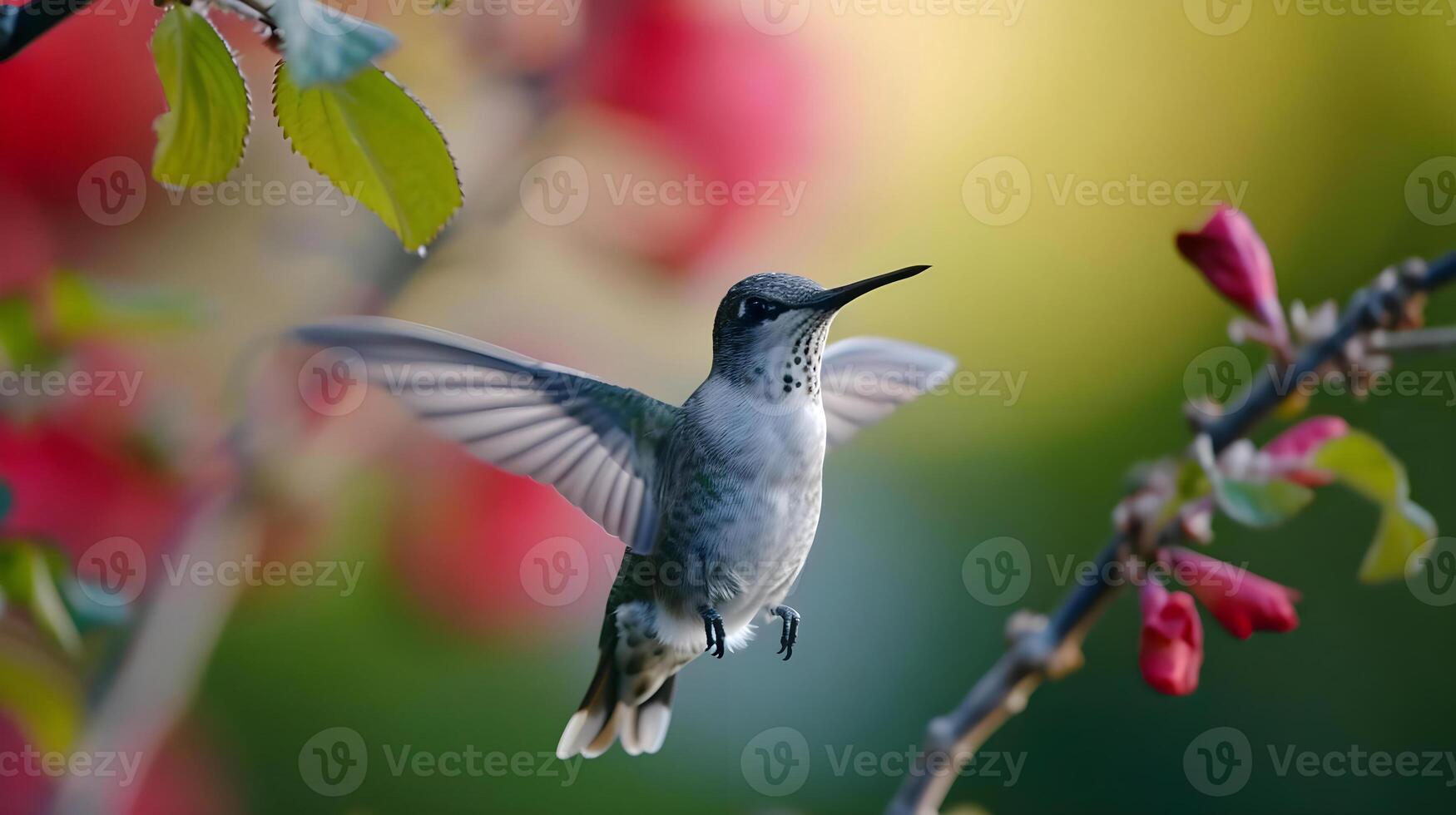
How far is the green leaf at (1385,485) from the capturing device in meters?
0.51

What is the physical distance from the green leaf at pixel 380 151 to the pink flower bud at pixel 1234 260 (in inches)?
14.7

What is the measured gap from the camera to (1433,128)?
182 centimetres

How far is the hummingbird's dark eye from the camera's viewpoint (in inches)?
29.5

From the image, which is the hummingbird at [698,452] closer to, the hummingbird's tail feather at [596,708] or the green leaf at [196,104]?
the hummingbird's tail feather at [596,708]

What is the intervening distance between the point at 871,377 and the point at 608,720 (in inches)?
12.9

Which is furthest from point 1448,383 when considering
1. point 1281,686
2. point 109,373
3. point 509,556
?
point 109,373

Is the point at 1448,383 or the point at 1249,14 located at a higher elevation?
the point at 1249,14

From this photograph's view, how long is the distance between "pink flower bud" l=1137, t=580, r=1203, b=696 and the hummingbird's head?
24 centimetres

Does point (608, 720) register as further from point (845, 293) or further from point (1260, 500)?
point (1260, 500)

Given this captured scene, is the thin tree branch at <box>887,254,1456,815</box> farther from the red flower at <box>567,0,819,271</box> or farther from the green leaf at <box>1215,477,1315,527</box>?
the red flower at <box>567,0,819,271</box>

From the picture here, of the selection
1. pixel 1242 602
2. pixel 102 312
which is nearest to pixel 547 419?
pixel 102 312

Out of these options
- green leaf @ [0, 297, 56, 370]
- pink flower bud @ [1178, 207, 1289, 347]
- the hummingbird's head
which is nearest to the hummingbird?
the hummingbird's head

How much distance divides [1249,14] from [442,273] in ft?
4.76

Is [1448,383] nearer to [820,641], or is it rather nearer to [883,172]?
[883,172]
